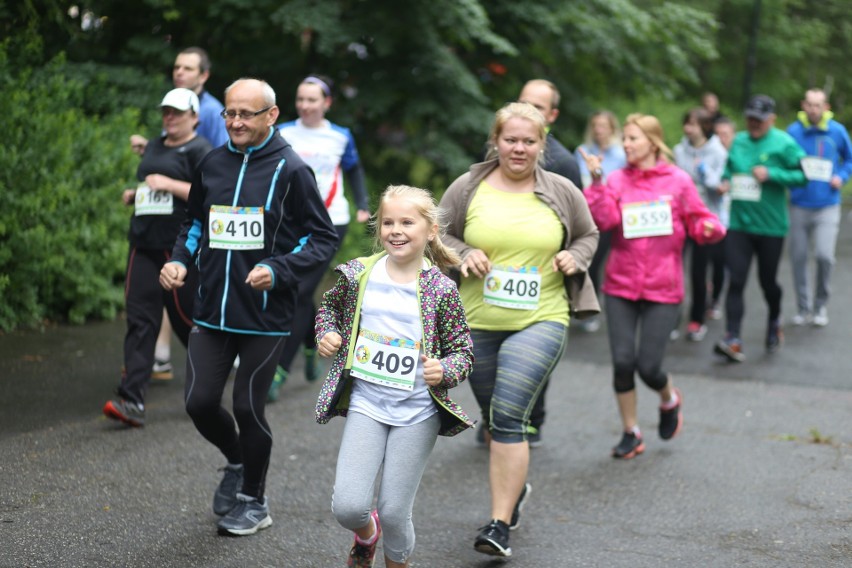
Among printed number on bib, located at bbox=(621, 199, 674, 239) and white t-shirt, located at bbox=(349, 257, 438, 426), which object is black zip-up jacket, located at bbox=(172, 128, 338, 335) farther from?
printed number on bib, located at bbox=(621, 199, 674, 239)

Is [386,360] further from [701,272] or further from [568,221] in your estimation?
[701,272]

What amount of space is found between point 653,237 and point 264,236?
266 centimetres

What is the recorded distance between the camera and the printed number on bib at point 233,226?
515cm

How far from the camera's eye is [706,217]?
22.5ft

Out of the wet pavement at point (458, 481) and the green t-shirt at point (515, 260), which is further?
the green t-shirt at point (515, 260)

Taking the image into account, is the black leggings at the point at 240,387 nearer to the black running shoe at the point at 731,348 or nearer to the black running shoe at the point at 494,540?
the black running shoe at the point at 494,540

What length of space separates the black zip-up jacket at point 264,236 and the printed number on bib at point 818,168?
7073 millimetres

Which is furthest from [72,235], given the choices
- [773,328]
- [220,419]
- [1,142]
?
[773,328]

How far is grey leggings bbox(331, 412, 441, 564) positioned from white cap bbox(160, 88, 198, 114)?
2844mm

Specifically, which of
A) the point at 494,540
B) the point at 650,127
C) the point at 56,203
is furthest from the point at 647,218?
the point at 56,203

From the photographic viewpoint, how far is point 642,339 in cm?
687

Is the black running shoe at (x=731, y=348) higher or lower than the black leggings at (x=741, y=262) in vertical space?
lower

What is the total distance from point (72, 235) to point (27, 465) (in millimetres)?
3317

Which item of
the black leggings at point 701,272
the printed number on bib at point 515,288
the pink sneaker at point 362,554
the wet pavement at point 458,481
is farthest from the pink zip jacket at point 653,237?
the black leggings at point 701,272
